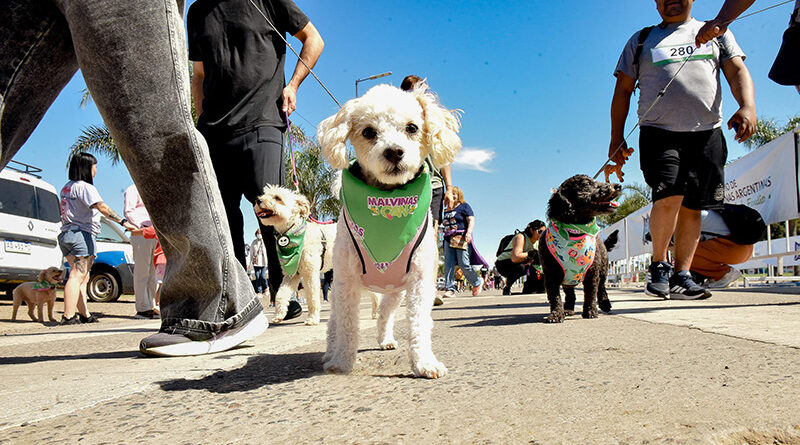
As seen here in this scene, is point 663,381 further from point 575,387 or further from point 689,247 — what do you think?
point 689,247

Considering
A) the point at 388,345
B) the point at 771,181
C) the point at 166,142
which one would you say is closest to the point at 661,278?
the point at 388,345

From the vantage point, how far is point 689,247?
5.17 meters

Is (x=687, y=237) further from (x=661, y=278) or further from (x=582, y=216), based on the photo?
(x=582, y=216)

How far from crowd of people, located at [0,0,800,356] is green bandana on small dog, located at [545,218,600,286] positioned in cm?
118

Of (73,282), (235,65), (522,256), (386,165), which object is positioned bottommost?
(73,282)

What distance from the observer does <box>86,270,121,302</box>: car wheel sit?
1252cm

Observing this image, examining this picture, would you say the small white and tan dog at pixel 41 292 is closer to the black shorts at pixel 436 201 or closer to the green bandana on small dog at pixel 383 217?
the black shorts at pixel 436 201

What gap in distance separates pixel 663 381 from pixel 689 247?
413 centimetres

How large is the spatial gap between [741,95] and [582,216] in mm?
2090

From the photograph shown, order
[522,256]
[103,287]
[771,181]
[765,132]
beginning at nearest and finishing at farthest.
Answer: [771,181]
[522,256]
[103,287]
[765,132]

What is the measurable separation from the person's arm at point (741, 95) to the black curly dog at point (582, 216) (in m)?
1.39

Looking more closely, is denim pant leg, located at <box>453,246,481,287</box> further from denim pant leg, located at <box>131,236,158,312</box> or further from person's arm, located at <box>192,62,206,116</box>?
person's arm, located at <box>192,62,206,116</box>

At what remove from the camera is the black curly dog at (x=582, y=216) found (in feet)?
13.9

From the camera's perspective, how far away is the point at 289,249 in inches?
195
